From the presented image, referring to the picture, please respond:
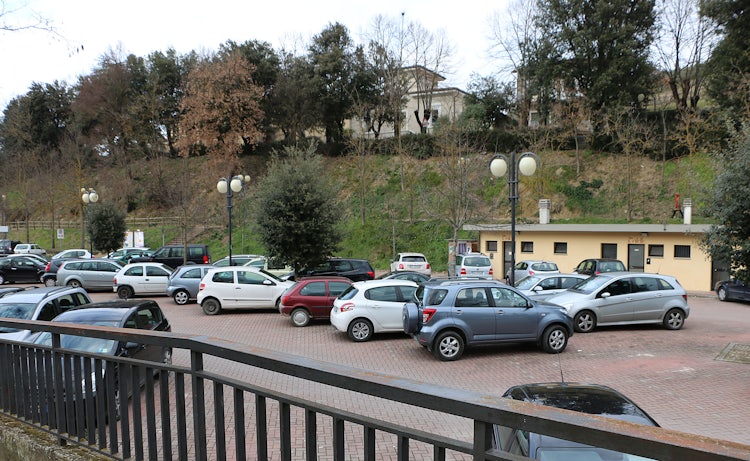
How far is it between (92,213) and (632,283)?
32123 millimetres

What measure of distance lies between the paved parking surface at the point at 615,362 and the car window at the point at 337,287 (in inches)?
43.2

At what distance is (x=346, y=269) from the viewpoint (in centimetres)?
2097

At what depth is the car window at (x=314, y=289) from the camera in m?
14.8

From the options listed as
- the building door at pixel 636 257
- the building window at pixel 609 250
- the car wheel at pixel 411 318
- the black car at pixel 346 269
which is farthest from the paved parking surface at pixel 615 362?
the building window at pixel 609 250

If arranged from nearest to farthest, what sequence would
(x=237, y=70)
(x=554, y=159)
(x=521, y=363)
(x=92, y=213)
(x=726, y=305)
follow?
(x=521, y=363)
(x=726, y=305)
(x=92, y=213)
(x=554, y=159)
(x=237, y=70)

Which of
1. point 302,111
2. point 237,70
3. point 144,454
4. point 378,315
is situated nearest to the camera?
point 144,454

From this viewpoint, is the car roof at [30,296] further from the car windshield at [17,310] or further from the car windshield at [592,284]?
the car windshield at [592,284]

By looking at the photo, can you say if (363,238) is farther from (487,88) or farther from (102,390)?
(102,390)

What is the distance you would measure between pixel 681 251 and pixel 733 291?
4.62 meters

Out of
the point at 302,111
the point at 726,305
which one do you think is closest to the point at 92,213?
the point at 302,111

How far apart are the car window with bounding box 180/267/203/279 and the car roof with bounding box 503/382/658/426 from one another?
16702mm

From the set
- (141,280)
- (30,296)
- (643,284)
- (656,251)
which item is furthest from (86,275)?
(656,251)

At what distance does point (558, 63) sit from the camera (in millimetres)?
39375

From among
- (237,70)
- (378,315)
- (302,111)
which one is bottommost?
(378,315)
